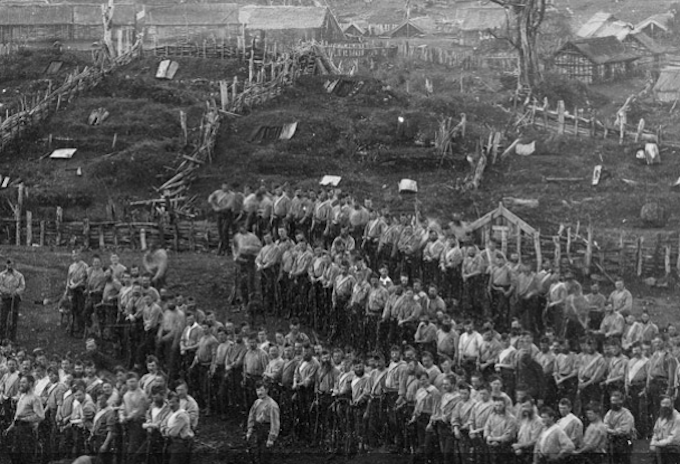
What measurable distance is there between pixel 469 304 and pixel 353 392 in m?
6.83

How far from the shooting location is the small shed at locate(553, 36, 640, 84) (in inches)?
2621

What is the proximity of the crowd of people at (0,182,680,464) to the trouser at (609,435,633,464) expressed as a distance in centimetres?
2

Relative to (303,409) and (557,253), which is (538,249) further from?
(303,409)

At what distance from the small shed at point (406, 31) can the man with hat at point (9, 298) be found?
57775 millimetres

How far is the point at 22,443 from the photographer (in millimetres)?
23188

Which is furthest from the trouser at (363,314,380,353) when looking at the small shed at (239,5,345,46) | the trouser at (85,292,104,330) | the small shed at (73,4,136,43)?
the small shed at (73,4,136,43)

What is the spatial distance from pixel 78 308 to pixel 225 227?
6.24m

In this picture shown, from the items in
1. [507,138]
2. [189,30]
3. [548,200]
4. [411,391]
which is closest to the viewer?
[411,391]

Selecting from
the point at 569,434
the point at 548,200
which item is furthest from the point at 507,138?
the point at 569,434

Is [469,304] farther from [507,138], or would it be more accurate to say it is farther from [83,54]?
[83,54]

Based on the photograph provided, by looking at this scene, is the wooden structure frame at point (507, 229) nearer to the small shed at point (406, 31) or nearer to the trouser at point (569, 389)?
the trouser at point (569, 389)

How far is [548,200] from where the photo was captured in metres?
42.3

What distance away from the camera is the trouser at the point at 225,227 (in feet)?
114

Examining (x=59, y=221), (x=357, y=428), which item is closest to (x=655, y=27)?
(x=59, y=221)
